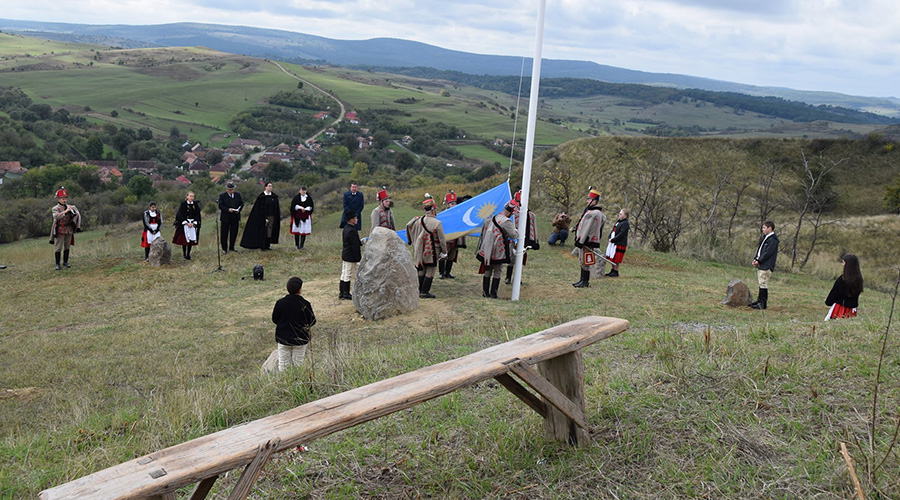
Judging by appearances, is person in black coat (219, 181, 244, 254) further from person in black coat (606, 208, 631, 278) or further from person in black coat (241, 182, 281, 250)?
person in black coat (606, 208, 631, 278)

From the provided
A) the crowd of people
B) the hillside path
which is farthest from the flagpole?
the hillside path

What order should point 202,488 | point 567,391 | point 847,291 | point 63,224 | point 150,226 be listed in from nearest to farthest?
1. point 202,488
2. point 567,391
3. point 847,291
4. point 63,224
5. point 150,226

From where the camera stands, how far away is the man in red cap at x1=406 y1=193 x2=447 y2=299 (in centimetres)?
1138

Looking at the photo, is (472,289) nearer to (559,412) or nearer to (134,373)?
(134,373)

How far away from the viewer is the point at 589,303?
444 inches

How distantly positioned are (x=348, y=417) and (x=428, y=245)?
864 centimetres

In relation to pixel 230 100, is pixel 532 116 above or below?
above

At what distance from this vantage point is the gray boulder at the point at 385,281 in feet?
33.7

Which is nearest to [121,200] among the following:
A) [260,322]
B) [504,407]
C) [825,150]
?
[260,322]

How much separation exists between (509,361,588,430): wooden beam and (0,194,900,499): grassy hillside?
9.7 inches

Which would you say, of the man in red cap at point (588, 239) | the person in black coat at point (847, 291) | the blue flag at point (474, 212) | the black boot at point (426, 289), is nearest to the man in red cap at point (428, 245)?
the black boot at point (426, 289)

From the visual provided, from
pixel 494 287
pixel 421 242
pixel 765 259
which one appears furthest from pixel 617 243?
pixel 421 242

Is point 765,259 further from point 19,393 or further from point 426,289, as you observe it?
point 19,393

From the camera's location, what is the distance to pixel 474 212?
1227 centimetres
